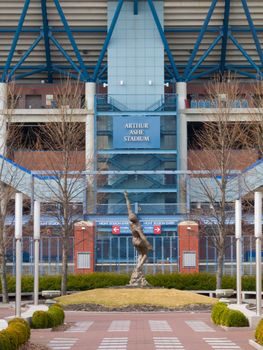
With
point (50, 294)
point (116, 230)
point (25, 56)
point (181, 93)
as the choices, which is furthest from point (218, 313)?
point (25, 56)

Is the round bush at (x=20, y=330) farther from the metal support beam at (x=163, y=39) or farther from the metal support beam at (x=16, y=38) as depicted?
the metal support beam at (x=163, y=39)

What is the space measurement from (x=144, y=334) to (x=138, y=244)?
18.8 m

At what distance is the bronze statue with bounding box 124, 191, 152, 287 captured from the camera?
5384cm

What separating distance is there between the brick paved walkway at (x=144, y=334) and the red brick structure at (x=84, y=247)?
2951 cm

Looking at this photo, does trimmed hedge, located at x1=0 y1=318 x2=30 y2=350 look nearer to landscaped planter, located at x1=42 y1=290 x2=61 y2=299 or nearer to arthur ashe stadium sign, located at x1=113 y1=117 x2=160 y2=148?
landscaped planter, located at x1=42 y1=290 x2=61 y2=299

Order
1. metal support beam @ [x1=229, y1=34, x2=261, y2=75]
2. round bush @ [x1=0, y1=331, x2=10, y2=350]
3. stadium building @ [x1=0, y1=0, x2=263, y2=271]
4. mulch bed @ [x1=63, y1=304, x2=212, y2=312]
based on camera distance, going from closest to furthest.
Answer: round bush @ [x1=0, y1=331, x2=10, y2=350] < mulch bed @ [x1=63, y1=304, x2=212, y2=312] < stadium building @ [x1=0, y1=0, x2=263, y2=271] < metal support beam @ [x1=229, y1=34, x2=261, y2=75]

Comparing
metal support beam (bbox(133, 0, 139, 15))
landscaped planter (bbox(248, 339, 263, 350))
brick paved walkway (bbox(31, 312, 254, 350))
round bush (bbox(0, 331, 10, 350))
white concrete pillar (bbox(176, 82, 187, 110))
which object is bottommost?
brick paved walkway (bbox(31, 312, 254, 350))

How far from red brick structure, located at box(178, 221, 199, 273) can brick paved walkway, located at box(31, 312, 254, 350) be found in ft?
95.4

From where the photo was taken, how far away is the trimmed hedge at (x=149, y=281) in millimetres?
65250

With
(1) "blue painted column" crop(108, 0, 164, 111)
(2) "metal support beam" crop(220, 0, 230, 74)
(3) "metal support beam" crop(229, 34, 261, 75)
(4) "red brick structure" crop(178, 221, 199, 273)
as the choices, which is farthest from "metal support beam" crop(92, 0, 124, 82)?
(4) "red brick structure" crop(178, 221, 199, 273)

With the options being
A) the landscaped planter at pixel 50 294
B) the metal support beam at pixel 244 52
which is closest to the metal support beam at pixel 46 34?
the metal support beam at pixel 244 52

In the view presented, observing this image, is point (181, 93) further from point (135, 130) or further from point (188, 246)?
point (188, 246)

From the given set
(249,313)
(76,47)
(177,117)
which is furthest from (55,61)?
(249,313)

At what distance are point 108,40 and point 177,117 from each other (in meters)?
8.73
